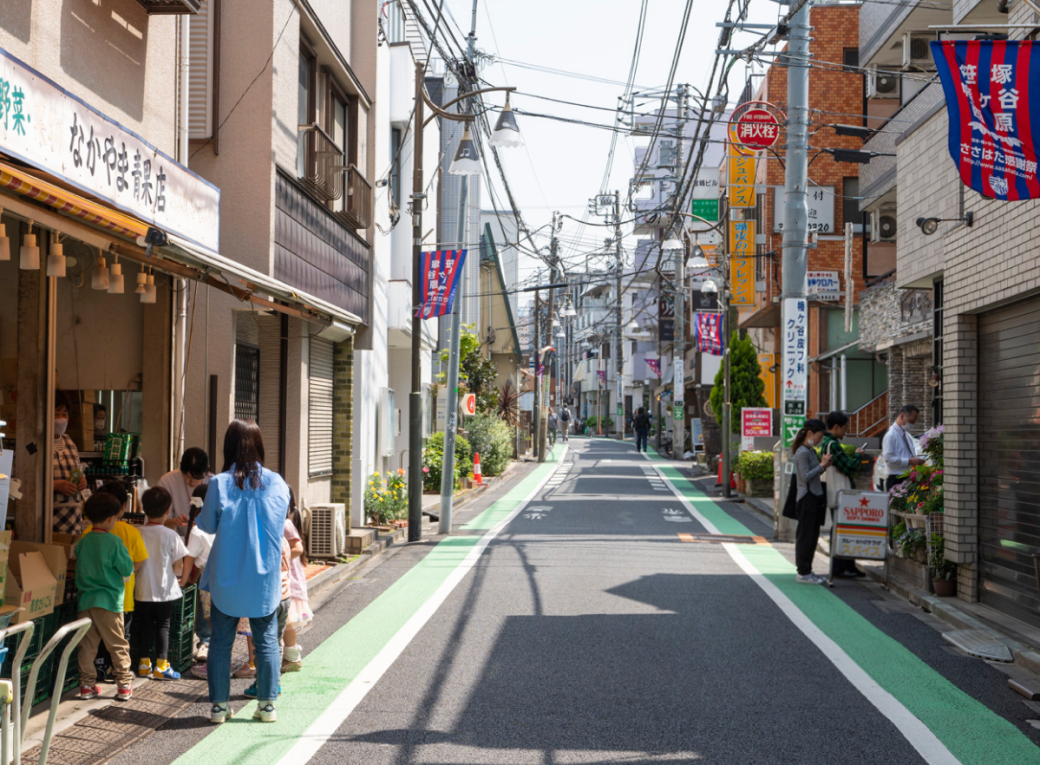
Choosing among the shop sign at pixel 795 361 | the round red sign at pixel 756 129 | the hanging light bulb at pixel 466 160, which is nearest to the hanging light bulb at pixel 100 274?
the hanging light bulb at pixel 466 160

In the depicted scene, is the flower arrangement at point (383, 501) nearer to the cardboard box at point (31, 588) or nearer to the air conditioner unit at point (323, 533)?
the air conditioner unit at point (323, 533)

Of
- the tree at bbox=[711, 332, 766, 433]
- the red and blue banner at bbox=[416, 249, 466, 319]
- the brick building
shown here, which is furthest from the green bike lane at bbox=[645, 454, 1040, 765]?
the brick building

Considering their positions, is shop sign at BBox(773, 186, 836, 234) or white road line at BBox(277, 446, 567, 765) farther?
shop sign at BBox(773, 186, 836, 234)

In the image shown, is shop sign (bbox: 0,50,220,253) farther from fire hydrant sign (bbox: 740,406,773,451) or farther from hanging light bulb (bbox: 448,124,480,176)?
fire hydrant sign (bbox: 740,406,773,451)

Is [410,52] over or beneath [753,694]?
over

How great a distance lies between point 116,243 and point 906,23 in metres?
18.8

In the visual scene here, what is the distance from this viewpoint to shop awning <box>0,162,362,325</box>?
529 centimetres

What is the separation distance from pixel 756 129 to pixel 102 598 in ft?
55.1

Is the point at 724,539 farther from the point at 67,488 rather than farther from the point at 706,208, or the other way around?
the point at 706,208

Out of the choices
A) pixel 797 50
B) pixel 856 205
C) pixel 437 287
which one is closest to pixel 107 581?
pixel 437 287

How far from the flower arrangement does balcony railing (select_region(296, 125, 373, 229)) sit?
4.28 meters

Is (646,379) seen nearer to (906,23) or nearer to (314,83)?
(906,23)

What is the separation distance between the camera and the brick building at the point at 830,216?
1180 inches

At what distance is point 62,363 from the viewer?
31.6 ft
